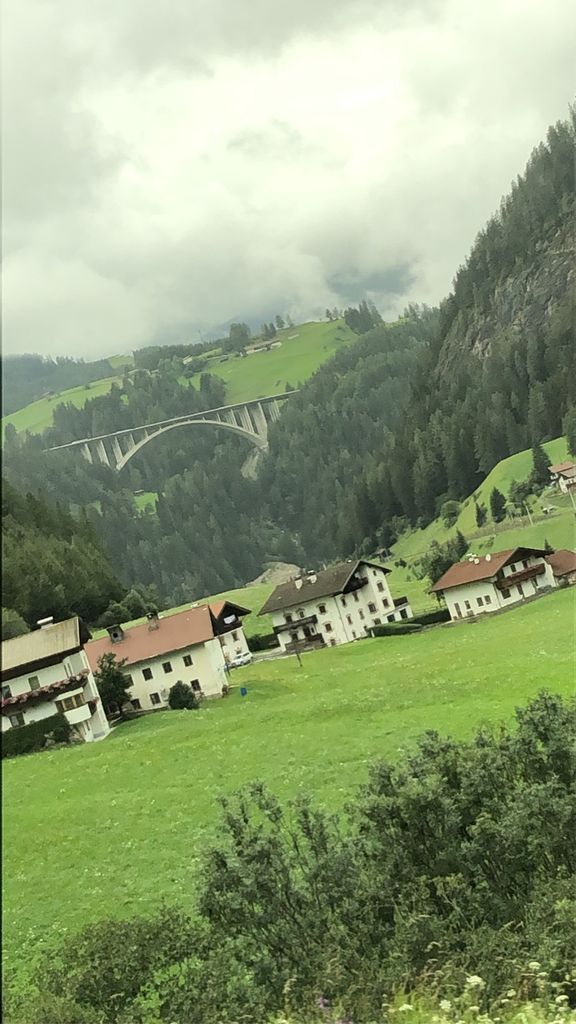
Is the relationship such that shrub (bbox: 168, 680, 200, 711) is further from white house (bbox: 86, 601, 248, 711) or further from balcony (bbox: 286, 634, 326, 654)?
balcony (bbox: 286, 634, 326, 654)

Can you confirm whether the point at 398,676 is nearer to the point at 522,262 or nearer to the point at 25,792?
the point at 25,792

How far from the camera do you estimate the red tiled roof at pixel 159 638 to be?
14.2 metres

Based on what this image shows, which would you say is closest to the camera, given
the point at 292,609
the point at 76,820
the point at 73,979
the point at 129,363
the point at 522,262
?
the point at 73,979

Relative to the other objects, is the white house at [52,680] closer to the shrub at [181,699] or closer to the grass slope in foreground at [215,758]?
the grass slope in foreground at [215,758]

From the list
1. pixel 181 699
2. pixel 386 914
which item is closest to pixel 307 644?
pixel 181 699

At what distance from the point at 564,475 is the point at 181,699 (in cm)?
1420

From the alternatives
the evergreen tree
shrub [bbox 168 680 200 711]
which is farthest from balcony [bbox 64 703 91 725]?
the evergreen tree

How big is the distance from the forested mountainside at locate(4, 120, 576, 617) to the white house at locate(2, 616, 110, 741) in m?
0.84

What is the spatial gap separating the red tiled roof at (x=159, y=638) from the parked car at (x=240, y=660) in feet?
4.56

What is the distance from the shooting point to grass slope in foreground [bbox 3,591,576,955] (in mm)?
8961

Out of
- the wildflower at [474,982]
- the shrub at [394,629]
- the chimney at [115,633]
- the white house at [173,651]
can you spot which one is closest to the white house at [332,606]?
the shrub at [394,629]

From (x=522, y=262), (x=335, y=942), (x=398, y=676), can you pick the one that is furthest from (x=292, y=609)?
(x=522, y=262)

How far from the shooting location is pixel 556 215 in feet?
133

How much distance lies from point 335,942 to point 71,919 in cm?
336
